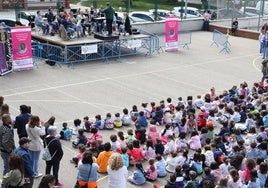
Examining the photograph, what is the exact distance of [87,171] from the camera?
32.2 ft

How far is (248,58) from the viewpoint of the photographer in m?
27.8

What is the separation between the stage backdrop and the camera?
21.6m

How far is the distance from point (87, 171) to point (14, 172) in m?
1.70

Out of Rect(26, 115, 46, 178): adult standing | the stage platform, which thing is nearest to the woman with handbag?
Rect(26, 115, 46, 178): adult standing

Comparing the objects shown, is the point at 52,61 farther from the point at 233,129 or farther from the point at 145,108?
the point at 233,129

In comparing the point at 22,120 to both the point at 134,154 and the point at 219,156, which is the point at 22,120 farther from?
the point at 219,156

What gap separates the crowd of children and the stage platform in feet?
27.8

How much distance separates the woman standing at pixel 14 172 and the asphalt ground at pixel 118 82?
3.89 metres

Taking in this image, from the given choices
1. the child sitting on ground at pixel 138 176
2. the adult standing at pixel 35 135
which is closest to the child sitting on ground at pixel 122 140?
the child sitting on ground at pixel 138 176

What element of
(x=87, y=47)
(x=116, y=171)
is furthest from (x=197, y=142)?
(x=87, y=47)

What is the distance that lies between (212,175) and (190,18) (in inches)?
1053

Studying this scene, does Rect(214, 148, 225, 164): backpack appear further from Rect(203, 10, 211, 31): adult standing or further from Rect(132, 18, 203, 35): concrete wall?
Rect(203, 10, 211, 31): adult standing

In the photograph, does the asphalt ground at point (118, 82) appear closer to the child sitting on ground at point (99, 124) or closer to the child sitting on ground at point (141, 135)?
the child sitting on ground at point (99, 124)

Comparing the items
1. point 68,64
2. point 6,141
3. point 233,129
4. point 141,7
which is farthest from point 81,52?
point 141,7
